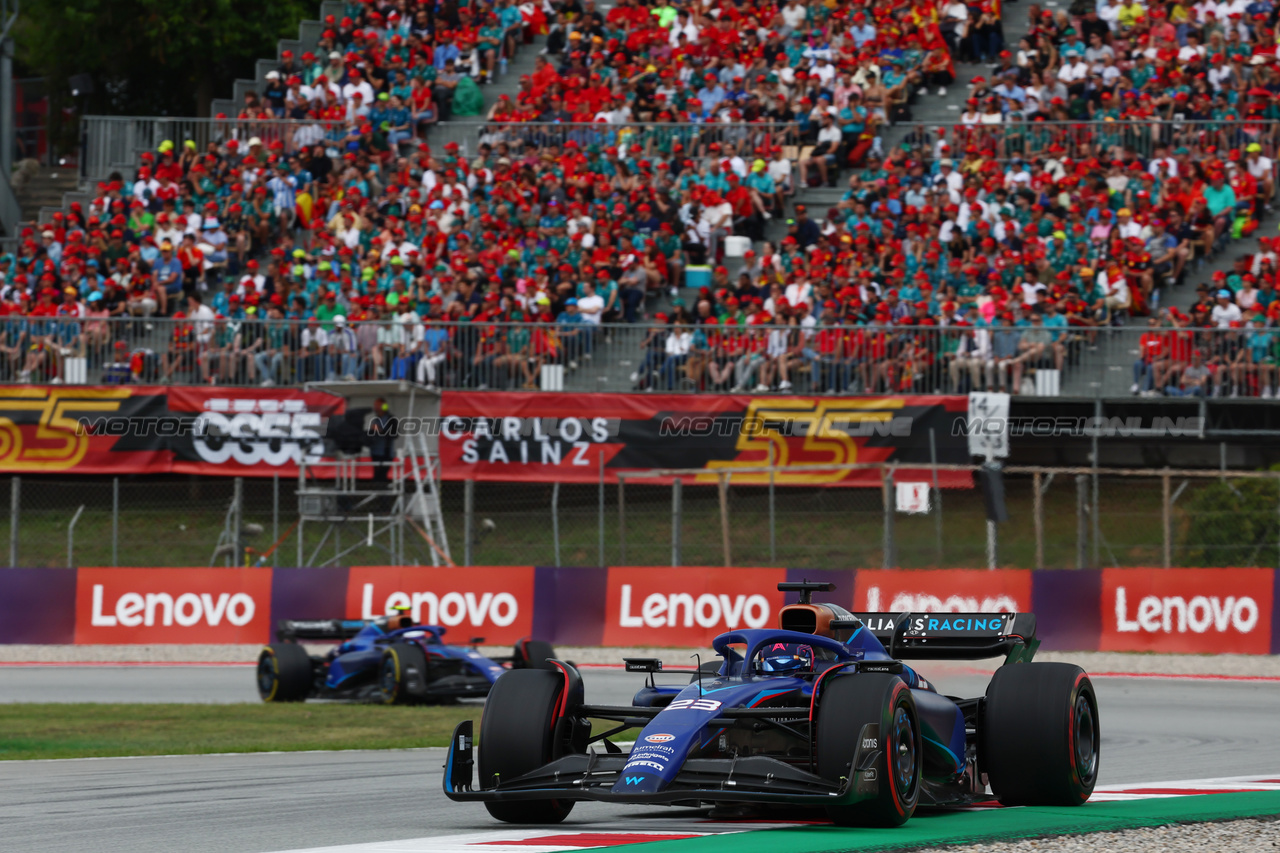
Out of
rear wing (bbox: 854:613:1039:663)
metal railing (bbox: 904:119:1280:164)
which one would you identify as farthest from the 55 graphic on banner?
rear wing (bbox: 854:613:1039:663)

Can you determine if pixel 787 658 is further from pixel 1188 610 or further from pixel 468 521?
pixel 468 521

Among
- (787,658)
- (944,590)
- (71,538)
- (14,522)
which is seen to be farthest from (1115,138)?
(787,658)

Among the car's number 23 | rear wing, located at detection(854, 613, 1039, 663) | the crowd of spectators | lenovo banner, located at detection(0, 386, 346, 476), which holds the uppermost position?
the crowd of spectators

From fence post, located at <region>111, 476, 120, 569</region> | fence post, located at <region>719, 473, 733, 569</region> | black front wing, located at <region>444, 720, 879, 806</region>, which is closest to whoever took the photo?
black front wing, located at <region>444, 720, 879, 806</region>

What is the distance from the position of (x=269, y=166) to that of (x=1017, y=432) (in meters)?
14.1

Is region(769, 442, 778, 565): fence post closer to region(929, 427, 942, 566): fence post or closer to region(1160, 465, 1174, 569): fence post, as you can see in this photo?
region(929, 427, 942, 566): fence post

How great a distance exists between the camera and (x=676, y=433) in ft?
83.8

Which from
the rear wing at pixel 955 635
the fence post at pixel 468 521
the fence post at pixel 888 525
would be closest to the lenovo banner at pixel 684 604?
the fence post at pixel 888 525

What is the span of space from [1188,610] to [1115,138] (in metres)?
9.76

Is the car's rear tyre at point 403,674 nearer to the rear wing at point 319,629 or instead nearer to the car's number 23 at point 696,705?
the rear wing at point 319,629

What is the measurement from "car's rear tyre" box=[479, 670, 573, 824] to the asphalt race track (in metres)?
0.16

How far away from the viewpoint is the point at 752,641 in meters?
8.84

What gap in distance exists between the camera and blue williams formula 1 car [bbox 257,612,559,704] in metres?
17.7

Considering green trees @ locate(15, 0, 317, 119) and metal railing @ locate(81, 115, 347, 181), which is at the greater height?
green trees @ locate(15, 0, 317, 119)
